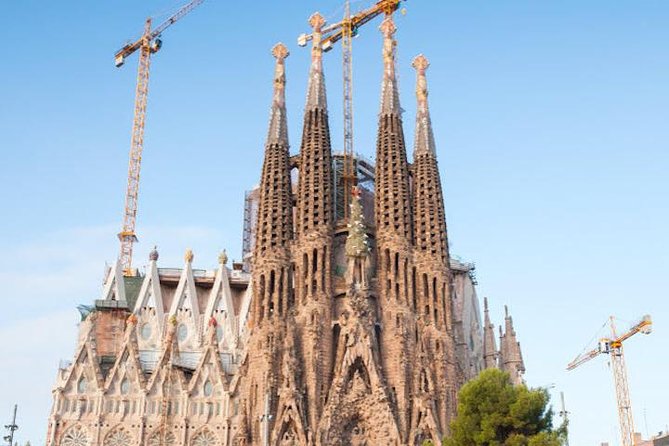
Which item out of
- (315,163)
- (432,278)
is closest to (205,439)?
(432,278)

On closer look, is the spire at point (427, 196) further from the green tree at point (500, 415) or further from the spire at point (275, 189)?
the green tree at point (500, 415)

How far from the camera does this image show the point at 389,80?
2202 inches

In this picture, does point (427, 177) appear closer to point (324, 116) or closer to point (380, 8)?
point (324, 116)

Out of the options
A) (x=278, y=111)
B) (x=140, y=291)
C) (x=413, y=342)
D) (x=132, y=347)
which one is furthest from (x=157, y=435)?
(x=278, y=111)

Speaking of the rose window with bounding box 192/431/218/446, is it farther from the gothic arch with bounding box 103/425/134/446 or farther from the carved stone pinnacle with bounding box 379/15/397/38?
the carved stone pinnacle with bounding box 379/15/397/38

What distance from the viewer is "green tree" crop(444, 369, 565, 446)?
30.2 metres

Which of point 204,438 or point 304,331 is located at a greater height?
point 304,331

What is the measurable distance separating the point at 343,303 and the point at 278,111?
1283 centimetres

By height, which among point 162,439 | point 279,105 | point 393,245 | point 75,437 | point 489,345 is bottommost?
point 162,439

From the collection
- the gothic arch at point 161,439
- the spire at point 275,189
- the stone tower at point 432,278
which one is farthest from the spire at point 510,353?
the gothic arch at point 161,439

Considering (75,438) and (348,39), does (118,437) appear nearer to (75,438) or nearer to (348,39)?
(75,438)

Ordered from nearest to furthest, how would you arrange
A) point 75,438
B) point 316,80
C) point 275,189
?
point 75,438
point 275,189
point 316,80

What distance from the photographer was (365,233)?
50906mm

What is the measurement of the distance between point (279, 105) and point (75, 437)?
22.5 m
